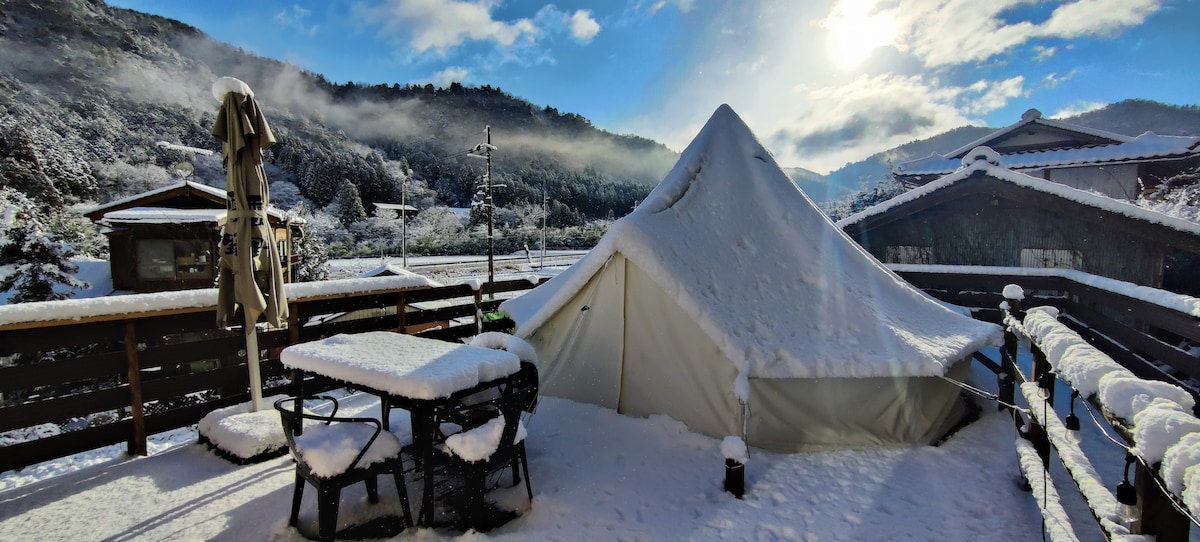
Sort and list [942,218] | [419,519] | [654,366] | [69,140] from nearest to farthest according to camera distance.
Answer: [419,519]
[654,366]
[942,218]
[69,140]

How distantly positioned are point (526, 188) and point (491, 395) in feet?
186

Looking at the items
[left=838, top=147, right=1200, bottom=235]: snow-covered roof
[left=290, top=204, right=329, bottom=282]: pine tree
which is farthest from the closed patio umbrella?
[left=290, top=204, right=329, bottom=282]: pine tree

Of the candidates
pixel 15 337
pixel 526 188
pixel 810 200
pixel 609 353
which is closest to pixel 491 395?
pixel 609 353

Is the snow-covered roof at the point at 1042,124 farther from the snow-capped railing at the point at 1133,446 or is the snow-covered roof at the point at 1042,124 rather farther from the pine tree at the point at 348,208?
the pine tree at the point at 348,208

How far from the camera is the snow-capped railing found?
1.15m

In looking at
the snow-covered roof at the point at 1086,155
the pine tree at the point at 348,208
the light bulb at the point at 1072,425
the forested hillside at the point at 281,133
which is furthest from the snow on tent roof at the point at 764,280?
the pine tree at the point at 348,208

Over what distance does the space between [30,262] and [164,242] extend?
255 centimetres

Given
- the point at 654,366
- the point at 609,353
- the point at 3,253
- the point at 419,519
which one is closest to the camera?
the point at 419,519

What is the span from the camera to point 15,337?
10.2 ft

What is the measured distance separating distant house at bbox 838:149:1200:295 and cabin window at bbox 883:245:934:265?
16 millimetres

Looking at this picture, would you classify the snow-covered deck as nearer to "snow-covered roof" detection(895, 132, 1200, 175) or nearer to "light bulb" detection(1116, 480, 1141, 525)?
"light bulb" detection(1116, 480, 1141, 525)

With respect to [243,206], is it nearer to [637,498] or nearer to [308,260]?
[637,498]

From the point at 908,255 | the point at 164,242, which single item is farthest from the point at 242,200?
the point at 164,242

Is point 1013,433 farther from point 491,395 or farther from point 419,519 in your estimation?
point 419,519
